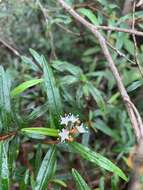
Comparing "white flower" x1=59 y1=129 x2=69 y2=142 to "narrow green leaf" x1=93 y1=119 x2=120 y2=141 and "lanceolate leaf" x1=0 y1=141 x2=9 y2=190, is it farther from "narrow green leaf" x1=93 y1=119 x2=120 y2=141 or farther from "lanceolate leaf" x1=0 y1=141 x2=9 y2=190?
"narrow green leaf" x1=93 y1=119 x2=120 y2=141

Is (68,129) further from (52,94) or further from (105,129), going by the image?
(105,129)

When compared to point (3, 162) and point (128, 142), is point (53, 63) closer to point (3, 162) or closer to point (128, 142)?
point (128, 142)

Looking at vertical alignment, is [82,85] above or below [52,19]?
below

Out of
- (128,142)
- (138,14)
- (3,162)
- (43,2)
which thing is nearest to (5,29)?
(43,2)

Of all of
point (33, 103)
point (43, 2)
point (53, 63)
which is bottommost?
point (33, 103)

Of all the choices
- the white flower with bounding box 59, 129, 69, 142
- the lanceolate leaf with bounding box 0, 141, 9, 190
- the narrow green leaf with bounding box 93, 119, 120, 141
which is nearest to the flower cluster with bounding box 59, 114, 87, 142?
the white flower with bounding box 59, 129, 69, 142

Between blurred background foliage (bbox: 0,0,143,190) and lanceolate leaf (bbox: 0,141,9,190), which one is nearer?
lanceolate leaf (bbox: 0,141,9,190)
